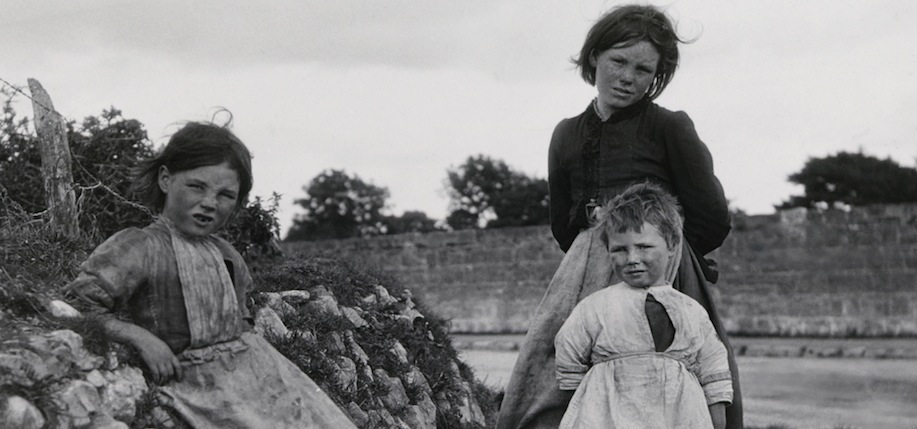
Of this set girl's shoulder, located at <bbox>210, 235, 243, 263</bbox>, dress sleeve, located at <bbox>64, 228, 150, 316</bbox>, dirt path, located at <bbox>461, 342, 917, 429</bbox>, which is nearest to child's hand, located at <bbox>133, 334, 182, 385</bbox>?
dress sleeve, located at <bbox>64, 228, 150, 316</bbox>

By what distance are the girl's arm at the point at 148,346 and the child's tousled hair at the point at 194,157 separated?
481 millimetres

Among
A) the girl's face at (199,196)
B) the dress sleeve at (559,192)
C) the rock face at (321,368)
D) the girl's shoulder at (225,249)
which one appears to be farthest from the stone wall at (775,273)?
the girl's face at (199,196)

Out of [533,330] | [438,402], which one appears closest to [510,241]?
[438,402]

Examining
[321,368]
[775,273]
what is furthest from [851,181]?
[321,368]

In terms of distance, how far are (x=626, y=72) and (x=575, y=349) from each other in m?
1.01

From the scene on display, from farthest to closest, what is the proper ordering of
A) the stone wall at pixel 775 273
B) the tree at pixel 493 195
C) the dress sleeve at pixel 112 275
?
the tree at pixel 493 195, the stone wall at pixel 775 273, the dress sleeve at pixel 112 275

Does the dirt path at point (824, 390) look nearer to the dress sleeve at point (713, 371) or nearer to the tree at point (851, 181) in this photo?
the dress sleeve at point (713, 371)

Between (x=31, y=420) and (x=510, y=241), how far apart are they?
41.2ft

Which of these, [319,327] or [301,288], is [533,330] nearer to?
[319,327]

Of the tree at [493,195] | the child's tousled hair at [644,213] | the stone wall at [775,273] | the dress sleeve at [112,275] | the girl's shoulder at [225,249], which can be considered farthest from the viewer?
the tree at [493,195]

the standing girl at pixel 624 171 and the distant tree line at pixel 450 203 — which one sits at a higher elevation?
the distant tree line at pixel 450 203

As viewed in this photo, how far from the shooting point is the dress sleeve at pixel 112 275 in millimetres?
3162

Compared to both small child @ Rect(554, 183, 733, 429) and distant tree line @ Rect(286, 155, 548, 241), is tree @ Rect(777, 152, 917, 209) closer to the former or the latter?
distant tree line @ Rect(286, 155, 548, 241)

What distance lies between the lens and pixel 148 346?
3176mm
